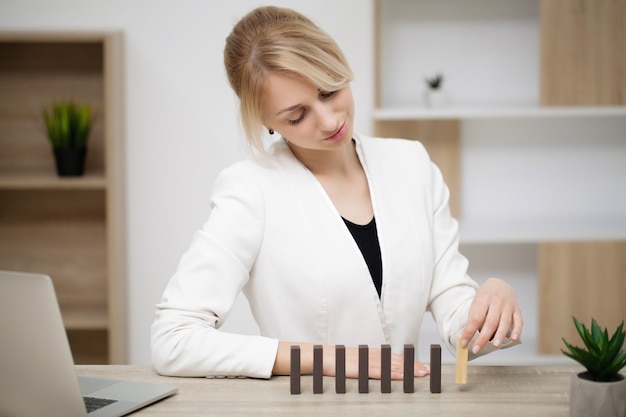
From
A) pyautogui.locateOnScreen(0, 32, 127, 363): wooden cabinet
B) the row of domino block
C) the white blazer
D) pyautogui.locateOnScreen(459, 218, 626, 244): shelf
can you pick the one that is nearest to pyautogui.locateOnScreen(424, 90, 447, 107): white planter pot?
pyautogui.locateOnScreen(459, 218, 626, 244): shelf

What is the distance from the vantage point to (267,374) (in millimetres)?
1471

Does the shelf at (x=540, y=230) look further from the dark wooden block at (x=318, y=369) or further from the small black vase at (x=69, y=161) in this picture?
the dark wooden block at (x=318, y=369)

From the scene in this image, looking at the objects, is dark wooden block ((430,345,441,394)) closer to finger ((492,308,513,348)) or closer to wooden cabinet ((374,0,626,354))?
finger ((492,308,513,348))

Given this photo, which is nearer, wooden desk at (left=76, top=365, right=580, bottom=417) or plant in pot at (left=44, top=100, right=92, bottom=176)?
wooden desk at (left=76, top=365, right=580, bottom=417)

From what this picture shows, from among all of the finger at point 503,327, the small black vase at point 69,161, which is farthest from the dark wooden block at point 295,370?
the small black vase at point 69,161

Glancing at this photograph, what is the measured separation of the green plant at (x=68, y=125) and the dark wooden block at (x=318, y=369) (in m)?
2.16

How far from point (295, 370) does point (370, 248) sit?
0.48 m

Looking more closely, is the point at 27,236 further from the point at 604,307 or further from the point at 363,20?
the point at 604,307

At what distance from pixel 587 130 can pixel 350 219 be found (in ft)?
6.42

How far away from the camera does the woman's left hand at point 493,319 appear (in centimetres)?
142

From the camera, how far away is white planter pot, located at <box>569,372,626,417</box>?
1.16 meters

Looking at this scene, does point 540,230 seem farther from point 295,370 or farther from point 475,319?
point 295,370

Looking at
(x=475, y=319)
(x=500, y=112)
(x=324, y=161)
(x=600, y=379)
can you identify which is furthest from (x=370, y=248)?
(x=500, y=112)

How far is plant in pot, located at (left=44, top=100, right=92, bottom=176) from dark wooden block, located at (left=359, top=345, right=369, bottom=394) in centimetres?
220
